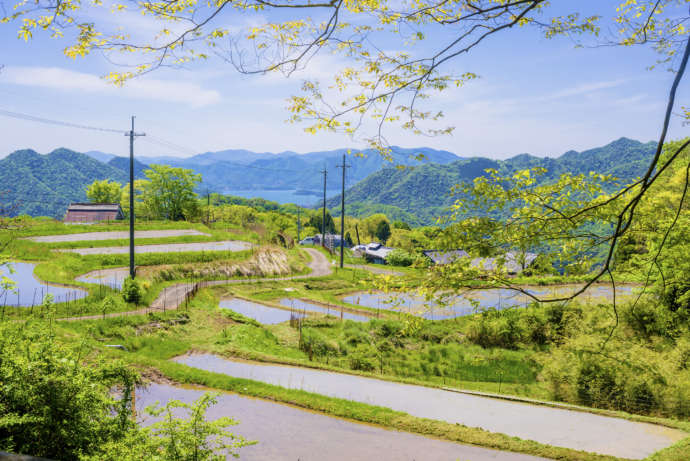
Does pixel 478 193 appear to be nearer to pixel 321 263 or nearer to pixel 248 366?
pixel 248 366

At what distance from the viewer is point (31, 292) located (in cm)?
1800

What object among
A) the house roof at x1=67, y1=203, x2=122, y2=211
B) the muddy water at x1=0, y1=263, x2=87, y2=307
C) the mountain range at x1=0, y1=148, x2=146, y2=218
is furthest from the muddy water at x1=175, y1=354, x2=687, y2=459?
the mountain range at x1=0, y1=148, x2=146, y2=218

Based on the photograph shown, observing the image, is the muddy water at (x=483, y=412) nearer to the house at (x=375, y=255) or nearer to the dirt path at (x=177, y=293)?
the dirt path at (x=177, y=293)

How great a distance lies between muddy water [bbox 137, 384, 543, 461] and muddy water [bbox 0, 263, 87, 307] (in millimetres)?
10006

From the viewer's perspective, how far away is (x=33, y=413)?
4.27 meters

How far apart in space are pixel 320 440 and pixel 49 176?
171932mm

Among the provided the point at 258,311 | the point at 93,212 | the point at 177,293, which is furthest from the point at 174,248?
the point at 93,212

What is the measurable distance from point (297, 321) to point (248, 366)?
6.27 meters

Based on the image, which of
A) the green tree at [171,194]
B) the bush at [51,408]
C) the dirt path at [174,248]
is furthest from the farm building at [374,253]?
the bush at [51,408]

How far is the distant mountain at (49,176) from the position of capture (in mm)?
123312

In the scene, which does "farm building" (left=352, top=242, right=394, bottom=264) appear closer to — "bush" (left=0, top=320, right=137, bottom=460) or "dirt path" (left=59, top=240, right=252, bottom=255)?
"dirt path" (left=59, top=240, right=252, bottom=255)

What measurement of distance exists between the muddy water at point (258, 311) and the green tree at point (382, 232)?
236 feet

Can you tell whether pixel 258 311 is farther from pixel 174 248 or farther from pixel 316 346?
pixel 174 248

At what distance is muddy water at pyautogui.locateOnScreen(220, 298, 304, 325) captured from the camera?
19.3 metres
